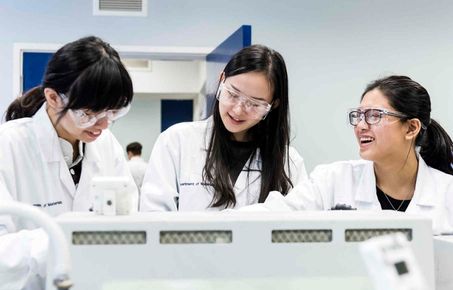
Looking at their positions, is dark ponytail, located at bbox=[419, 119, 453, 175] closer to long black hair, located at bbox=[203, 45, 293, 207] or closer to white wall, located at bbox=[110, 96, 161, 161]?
long black hair, located at bbox=[203, 45, 293, 207]

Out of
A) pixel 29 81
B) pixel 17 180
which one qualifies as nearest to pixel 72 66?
pixel 17 180

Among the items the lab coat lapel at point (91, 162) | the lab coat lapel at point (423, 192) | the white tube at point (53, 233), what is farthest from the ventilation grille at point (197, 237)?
the lab coat lapel at point (423, 192)

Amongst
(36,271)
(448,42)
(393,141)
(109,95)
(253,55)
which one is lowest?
(36,271)

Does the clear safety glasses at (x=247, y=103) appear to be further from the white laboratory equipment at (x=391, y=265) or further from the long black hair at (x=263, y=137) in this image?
the white laboratory equipment at (x=391, y=265)

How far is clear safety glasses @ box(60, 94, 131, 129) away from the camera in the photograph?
117cm

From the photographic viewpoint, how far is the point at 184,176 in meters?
1.55

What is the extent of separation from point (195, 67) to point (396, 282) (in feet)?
20.0

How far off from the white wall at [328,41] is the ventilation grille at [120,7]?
5 cm

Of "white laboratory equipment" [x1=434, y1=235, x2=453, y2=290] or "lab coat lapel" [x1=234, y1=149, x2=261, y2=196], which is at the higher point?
"lab coat lapel" [x1=234, y1=149, x2=261, y2=196]

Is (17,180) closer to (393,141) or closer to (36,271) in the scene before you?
(36,271)

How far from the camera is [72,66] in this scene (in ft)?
3.78

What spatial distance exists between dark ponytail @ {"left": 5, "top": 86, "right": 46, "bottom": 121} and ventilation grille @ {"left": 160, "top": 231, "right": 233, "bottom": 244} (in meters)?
0.85

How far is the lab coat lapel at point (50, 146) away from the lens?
127 cm

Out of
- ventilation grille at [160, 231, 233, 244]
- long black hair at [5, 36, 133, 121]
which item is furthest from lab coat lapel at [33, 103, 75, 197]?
ventilation grille at [160, 231, 233, 244]
